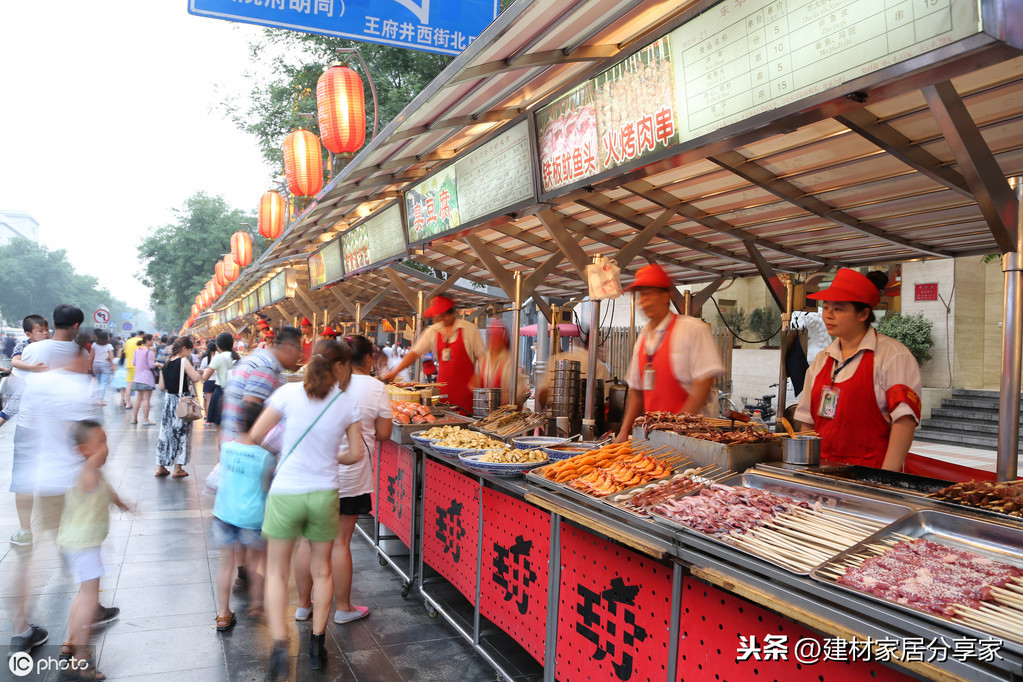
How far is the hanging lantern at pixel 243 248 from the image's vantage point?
18.1 m

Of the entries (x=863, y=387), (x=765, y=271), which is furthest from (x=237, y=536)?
(x=765, y=271)

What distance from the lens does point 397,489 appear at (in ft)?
19.8

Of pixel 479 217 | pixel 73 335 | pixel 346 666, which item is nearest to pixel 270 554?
pixel 346 666

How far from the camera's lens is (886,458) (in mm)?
3723

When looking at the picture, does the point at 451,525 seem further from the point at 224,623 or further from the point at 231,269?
the point at 231,269

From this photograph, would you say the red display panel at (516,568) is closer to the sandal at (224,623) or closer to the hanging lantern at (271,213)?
the sandal at (224,623)

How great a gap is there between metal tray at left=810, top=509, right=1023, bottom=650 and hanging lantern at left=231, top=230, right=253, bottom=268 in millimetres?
18370

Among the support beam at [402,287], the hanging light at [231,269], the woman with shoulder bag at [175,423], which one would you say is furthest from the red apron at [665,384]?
the hanging light at [231,269]

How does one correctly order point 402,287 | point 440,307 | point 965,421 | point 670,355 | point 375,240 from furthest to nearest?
point 965,421, point 402,287, point 375,240, point 440,307, point 670,355

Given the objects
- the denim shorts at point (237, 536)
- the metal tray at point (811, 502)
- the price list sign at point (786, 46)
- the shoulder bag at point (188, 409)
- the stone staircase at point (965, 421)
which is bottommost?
the stone staircase at point (965, 421)

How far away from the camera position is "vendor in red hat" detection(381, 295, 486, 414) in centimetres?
777

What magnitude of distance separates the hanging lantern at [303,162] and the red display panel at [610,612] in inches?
292

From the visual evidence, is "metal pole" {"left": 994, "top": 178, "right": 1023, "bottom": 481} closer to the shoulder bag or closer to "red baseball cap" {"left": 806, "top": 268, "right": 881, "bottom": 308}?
"red baseball cap" {"left": 806, "top": 268, "right": 881, "bottom": 308}

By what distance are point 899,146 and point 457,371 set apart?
5.50 m
